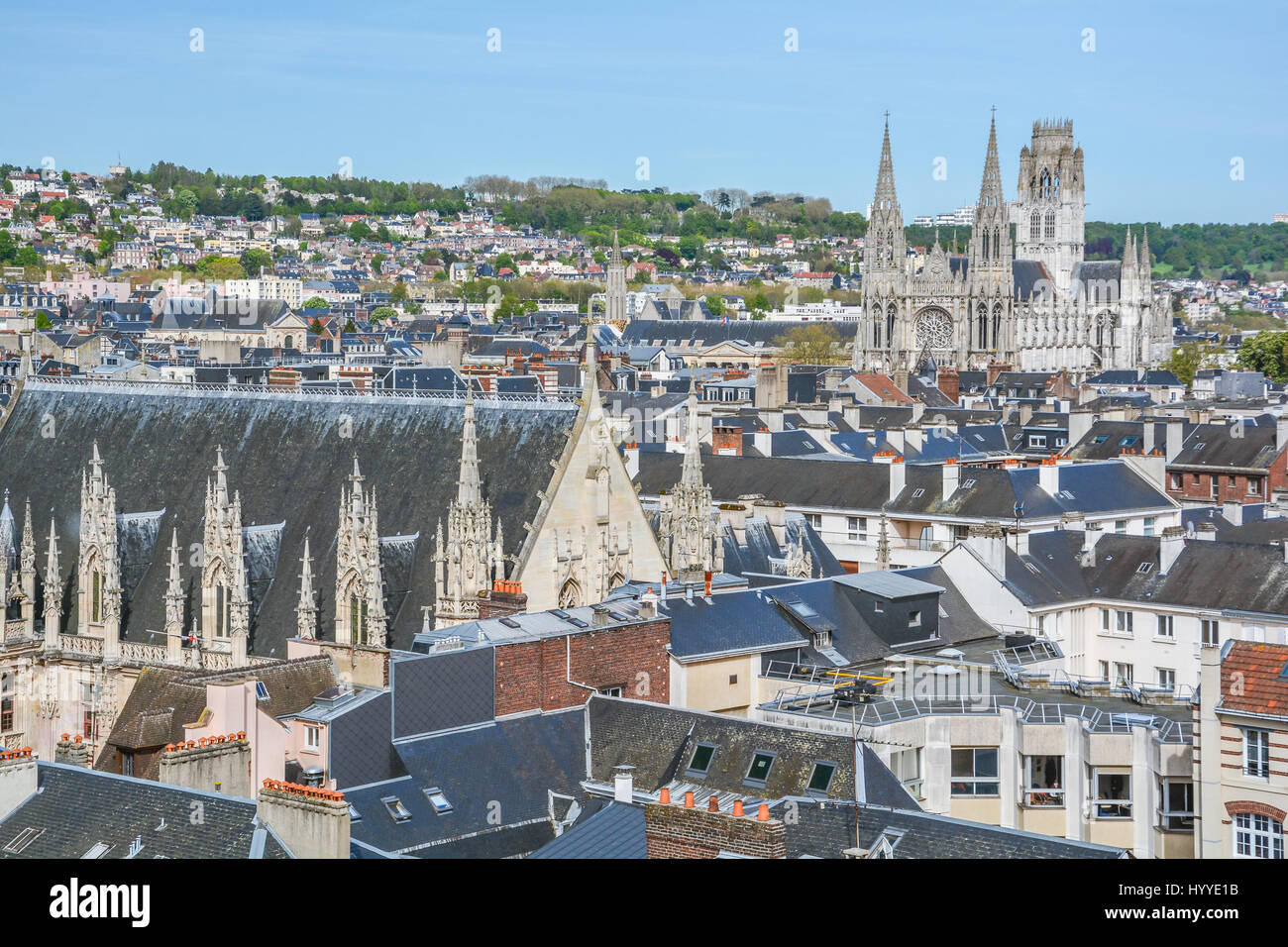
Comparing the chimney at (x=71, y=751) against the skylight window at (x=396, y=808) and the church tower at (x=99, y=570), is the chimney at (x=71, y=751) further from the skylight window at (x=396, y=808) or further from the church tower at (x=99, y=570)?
the skylight window at (x=396, y=808)

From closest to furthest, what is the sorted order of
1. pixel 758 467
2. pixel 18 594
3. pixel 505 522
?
pixel 505 522 < pixel 18 594 < pixel 758 467

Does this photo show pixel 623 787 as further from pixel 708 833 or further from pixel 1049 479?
pixel 1049 479

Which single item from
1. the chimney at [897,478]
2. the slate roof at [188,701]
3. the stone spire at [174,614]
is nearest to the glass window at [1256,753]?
the slate roof at [188,701]

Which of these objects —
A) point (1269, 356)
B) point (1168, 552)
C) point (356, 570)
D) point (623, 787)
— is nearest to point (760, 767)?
point (623, 787)

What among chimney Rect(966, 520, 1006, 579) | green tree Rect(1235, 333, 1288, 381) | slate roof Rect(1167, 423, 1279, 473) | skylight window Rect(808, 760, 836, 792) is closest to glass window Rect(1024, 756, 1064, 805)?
skylight window Rect(808, 760, 836, 792)
